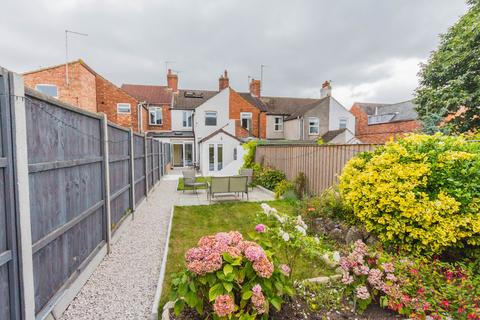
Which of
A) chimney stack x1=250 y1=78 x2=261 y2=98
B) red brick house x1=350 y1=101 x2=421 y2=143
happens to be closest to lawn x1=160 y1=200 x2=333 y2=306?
red brick house x1=350 y1=101 x2=421 y2=143

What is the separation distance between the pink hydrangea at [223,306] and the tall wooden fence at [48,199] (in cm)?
171

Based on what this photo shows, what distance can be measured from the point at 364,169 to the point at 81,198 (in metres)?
4.84

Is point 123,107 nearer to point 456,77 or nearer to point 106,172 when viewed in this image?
point 106,172

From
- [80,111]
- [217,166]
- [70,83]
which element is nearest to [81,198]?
[80,111]

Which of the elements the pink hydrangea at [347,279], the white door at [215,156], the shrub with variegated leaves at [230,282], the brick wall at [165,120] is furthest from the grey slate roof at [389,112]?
the shrub with variegated leaves at [230,282]

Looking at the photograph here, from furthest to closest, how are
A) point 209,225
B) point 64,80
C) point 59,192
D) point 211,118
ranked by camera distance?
point 211,118 → point 64,80 → point 209,225 → point 59,192

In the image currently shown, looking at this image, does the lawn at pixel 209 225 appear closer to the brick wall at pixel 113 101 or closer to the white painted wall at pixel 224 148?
the white painted wall at pixel 224 148

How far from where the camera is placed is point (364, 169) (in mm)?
4586

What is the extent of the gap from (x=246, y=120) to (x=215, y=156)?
733 cm

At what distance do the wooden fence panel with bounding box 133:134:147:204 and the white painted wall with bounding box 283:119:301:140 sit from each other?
62.6ft

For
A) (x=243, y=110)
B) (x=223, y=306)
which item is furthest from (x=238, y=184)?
(x=243, y=110)

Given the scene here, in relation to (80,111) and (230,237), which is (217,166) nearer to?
(80,111)

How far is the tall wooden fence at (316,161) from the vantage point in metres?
7.09

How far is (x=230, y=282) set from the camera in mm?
2131
